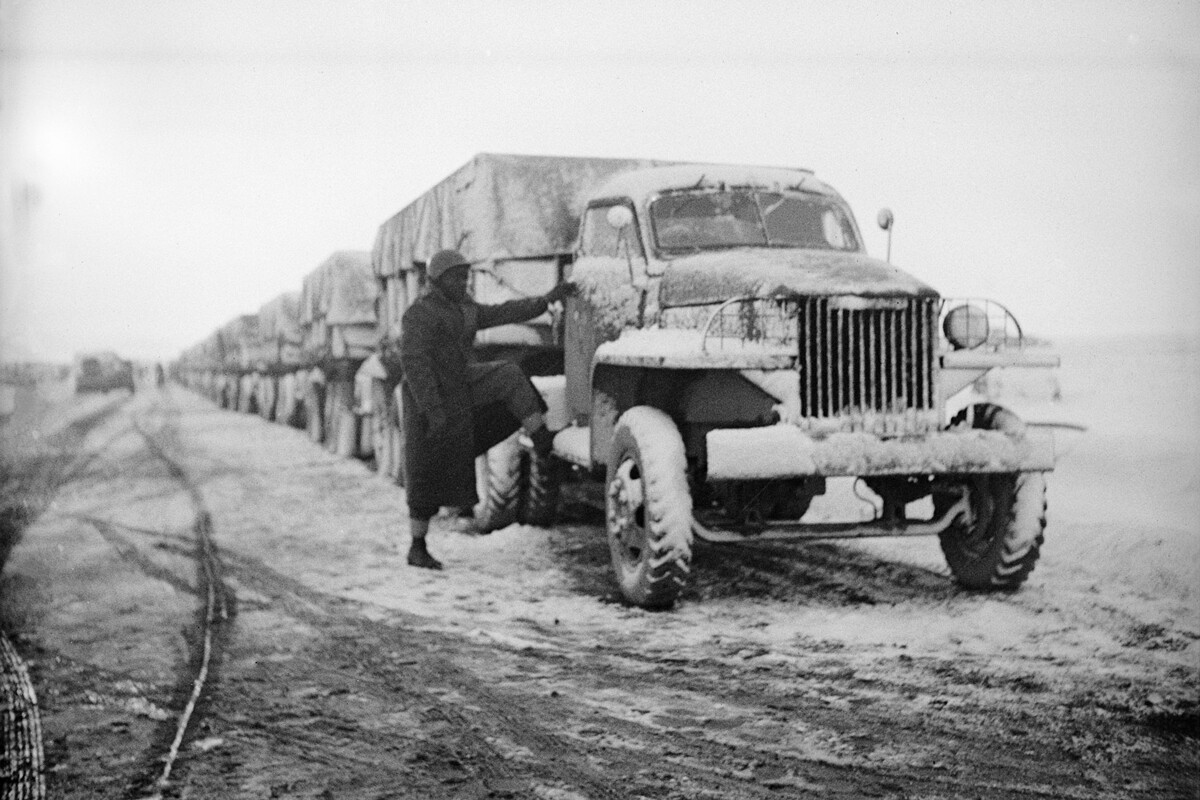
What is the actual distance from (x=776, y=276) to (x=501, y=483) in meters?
3.62

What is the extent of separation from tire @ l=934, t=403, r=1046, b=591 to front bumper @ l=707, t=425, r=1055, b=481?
8.8 inches

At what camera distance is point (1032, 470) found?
217 inches

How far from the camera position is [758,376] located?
211 inches

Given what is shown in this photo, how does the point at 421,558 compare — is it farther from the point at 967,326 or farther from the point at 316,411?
the point at 316,411

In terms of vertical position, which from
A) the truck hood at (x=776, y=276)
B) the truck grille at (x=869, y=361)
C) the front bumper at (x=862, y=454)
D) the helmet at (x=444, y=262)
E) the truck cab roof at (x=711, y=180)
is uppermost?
the truck cab roof at (x=711, y=180)

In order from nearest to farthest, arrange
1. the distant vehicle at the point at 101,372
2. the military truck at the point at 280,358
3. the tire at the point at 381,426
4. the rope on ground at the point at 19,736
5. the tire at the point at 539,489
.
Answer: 1. the rope on ground at the point at 19,736
2. the tire at the point at 539,489
3. the tire at the point at 381,426
4. the military truck at the point at 280,358
5. the distant vehicle at the point at 101,372

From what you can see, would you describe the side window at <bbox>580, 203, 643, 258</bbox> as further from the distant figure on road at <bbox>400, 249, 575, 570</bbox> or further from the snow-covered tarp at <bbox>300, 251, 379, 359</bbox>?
the snow-covered tarp at <bbox>300, 251, 379, 359</bbox>

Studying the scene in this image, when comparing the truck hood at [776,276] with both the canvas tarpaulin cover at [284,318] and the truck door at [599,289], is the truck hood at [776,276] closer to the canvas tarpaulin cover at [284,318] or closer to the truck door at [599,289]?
the truck door at [599,289]

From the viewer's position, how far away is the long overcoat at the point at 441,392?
7168 millimetres

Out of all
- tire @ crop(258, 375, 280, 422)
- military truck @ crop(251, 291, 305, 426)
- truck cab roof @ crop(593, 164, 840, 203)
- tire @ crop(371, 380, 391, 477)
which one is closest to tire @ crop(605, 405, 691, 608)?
truck cab roof @ crop(593, 164, 840, 203)

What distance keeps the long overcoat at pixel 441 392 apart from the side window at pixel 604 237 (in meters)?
0.54

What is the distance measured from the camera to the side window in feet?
22.7

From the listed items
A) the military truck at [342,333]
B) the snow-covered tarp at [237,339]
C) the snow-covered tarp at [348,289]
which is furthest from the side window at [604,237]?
the snow-covered tarp at [237,339]

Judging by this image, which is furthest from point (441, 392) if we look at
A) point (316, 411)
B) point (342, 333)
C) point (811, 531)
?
point (316, 411)
